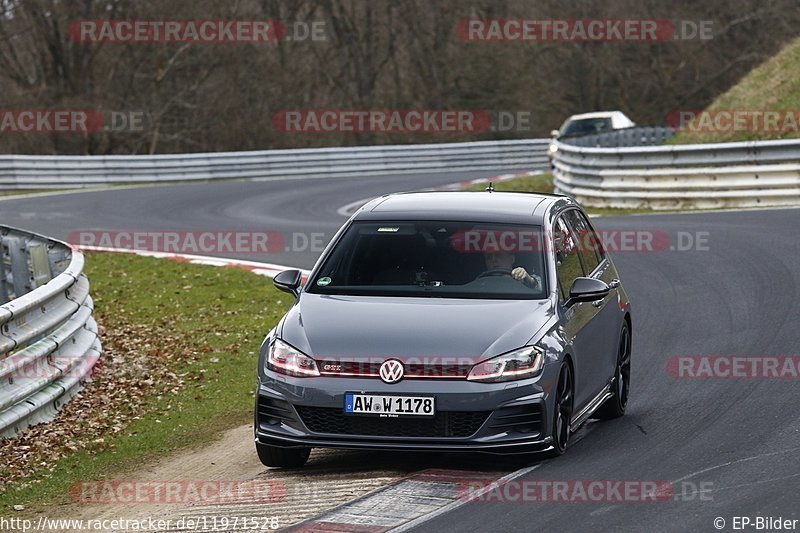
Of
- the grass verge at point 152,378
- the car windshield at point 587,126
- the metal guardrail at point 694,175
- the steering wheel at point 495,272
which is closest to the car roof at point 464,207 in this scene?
the steering wheel at point 495,272

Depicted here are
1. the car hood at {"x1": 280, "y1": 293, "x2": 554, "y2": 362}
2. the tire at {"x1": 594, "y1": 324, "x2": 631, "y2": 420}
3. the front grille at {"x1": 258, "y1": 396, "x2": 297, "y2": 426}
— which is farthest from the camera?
the tire at {"x1": 594, "y1": 324, "x2": 631, "y2": 420}

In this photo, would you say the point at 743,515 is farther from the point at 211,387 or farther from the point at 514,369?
the point at 211,387

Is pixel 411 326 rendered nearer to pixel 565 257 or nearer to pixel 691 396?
pixel 565 257

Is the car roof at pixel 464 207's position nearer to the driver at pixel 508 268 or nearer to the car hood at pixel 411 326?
→ the driver at pixel 508 268

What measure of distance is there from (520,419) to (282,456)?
1.48 metres

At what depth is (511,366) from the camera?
7801 mm

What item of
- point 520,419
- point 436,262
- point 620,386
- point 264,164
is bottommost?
point 264,164

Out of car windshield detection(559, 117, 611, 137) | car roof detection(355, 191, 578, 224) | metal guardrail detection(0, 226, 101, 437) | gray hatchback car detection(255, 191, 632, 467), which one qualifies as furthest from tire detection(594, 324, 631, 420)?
car windshield detection(559, 117, 611, 137)

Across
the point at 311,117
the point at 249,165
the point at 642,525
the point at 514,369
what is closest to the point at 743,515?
the point at 642,525

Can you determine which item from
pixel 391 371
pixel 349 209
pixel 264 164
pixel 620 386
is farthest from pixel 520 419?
pixel 264 164

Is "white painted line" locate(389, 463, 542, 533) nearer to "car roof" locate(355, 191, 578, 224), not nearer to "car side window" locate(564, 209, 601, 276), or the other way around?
"car roof" locate(355, 191, 578, 224)

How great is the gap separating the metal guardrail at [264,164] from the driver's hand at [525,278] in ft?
92.4

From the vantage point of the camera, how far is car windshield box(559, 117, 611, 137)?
37594 millimetres

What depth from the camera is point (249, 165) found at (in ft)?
125
